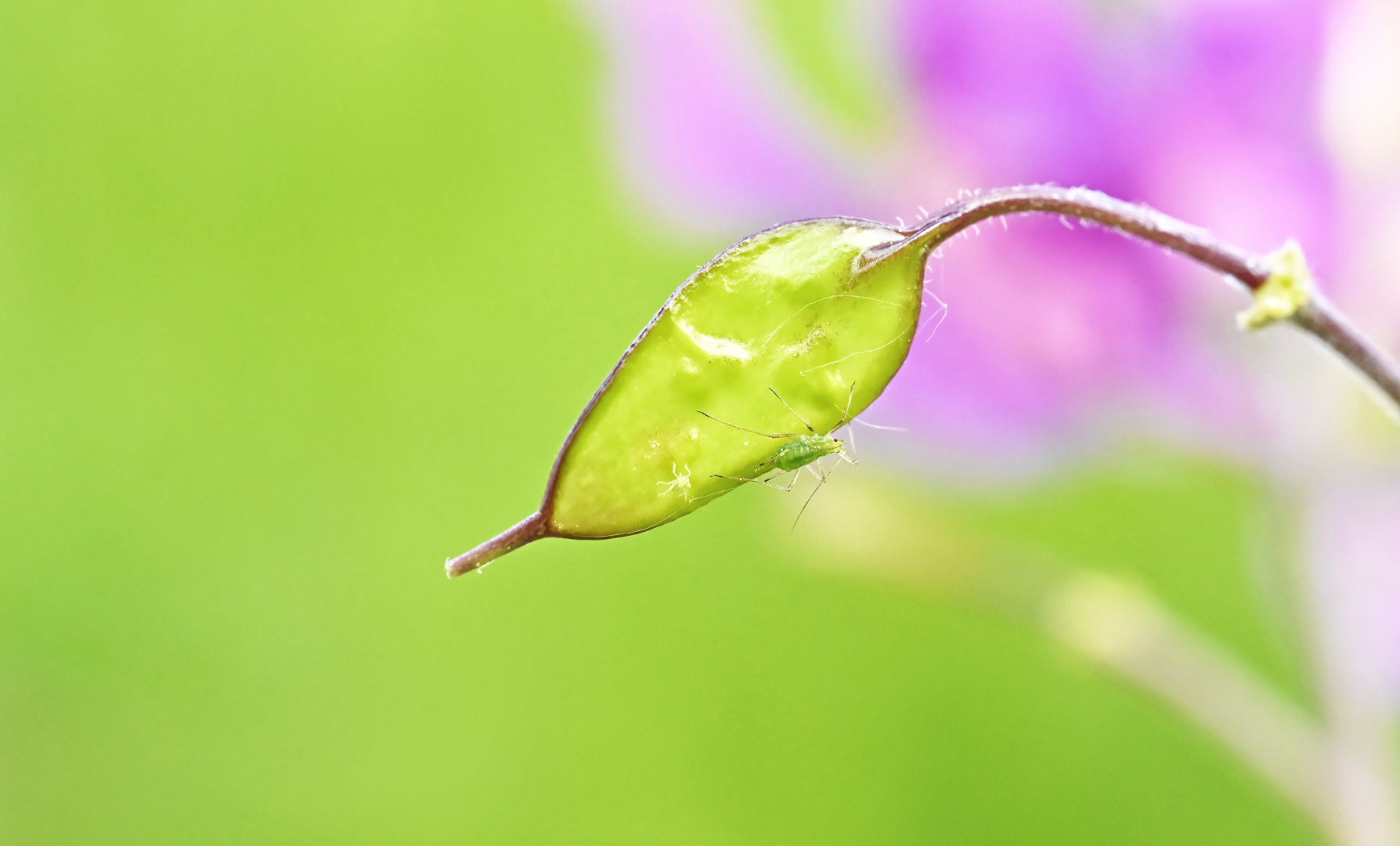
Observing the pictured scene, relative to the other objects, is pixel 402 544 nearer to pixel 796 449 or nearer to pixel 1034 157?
pixel 1034 157

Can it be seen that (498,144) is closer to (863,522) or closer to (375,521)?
(375,521)

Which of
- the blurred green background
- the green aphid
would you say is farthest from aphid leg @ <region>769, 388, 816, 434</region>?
the blurred green background

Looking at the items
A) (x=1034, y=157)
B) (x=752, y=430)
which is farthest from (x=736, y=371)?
(x=1034, y=157)

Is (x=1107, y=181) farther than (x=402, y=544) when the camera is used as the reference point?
No

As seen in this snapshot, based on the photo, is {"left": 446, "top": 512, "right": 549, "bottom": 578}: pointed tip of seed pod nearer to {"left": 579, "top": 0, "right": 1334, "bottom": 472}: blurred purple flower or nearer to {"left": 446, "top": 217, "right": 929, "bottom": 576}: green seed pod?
{"left": 446, "top": 217, "right": 929, "bottom": 576}: green seed pod

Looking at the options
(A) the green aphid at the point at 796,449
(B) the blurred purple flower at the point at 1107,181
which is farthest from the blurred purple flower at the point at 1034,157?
(A) the green aphid at the point at 796,449

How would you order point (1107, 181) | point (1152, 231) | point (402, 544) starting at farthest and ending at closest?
point (402, 544) → point (1107, 181) → point (1152, 231)
